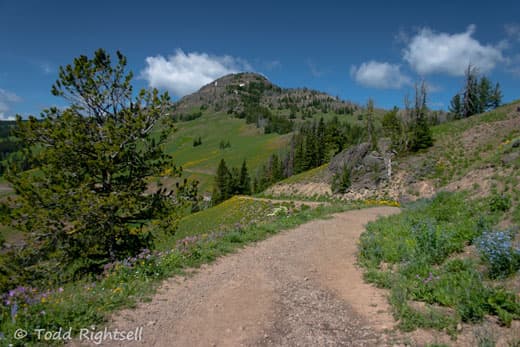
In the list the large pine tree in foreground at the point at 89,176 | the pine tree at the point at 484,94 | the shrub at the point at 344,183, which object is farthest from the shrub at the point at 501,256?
the pine tree at the point at 484,94

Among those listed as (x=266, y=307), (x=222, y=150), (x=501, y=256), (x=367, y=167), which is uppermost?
(x=222, y=150)

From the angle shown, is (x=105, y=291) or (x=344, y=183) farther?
(x=344, y=183)

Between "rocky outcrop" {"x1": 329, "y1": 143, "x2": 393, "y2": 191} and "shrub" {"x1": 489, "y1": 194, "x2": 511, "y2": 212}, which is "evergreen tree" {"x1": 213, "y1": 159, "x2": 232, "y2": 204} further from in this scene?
"shrub" {"x1": 489, "y1": 194, "x2": 511, "y2": 212}

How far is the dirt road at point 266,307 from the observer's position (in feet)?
14.6

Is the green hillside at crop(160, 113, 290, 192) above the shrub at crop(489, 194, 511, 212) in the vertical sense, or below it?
above

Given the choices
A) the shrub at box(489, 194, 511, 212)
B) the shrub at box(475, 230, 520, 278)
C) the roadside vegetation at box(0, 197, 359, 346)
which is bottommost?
the roadside vegetation at box(0, 197, 359, 346)

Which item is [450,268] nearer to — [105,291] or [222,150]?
[105,291]

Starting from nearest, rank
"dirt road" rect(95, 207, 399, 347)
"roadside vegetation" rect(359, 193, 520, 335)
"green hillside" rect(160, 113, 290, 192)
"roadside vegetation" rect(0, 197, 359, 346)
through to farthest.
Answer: "roadside vegetation" rect(359, 193, 520, 335)
"roadside vegetation" rect(0, 197, 359, 346)
"dirt road" rect(95, 207, 399, 347)
"green hillside" rect(160, 113, 290, 192)

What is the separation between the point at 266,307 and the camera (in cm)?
545

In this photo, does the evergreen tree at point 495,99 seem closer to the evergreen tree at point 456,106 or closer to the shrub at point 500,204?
the evergreen tree at point 456,106

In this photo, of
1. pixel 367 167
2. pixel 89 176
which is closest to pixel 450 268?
pixel 89 176

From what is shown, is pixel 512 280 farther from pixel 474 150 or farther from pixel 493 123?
pixel 493 123

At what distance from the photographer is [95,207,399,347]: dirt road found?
14.6 feet

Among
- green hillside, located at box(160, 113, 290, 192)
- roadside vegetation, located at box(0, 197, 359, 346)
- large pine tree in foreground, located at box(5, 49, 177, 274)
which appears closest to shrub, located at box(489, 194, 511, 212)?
roadside vegetation, located at box(0, 197, 359, 346)
